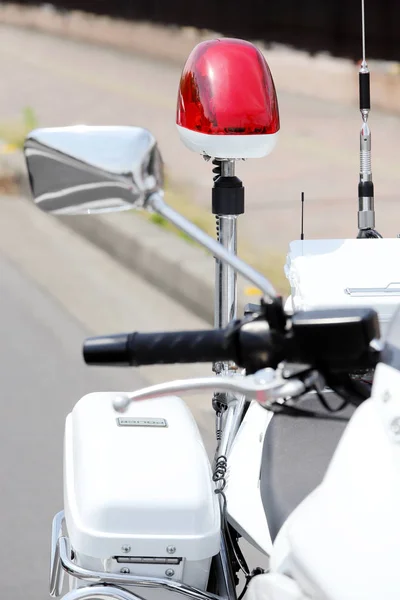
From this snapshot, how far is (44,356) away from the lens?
5734mm

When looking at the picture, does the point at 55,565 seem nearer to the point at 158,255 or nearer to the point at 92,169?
the point at 92,169

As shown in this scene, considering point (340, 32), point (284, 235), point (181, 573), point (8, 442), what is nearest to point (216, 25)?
point (340, 32)

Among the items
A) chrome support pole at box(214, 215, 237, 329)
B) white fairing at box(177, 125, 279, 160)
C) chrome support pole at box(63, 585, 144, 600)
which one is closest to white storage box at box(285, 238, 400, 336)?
chrome support pole at box(214, 215, 237, 329)

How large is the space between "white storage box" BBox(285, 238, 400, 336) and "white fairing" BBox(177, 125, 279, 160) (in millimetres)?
239

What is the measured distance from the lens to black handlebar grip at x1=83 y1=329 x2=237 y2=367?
1.69 metres

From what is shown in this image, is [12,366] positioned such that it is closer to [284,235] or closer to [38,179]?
[284,235]

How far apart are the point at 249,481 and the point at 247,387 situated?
0.71 metres

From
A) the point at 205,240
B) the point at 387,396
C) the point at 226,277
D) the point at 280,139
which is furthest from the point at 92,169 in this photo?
the point at 280,139

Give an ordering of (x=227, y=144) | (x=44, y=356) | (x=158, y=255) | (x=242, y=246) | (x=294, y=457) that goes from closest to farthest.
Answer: (x=294, y=457) → (x=227, y=144) → (x=44, y=356) → (x=158, y=255) → (x=242, y=246)

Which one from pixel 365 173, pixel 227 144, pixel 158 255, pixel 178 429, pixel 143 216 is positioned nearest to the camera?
pixel 178 429

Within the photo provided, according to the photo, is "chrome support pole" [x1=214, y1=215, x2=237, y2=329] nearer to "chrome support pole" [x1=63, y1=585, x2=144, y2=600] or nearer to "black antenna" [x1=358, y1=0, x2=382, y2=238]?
"black antenna" [x1=358, y1=0, x2=382, y2=238]

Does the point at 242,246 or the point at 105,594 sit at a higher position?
the point at 105,594

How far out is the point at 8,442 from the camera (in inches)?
184

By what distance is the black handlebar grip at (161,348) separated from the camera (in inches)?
66.4
